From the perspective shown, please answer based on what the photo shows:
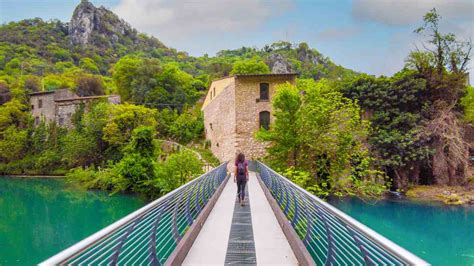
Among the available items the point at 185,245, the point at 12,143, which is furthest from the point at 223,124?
the point at 12,143

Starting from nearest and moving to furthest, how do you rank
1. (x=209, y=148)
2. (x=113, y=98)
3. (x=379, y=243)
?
1. (x=379, y=243)
2. (x=209, y=148)
3. (x=113, y=98)

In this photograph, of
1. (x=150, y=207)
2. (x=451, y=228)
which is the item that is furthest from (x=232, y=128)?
(x=150, y=207)

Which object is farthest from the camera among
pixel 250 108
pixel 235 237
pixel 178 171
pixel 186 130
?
pixel 186 130

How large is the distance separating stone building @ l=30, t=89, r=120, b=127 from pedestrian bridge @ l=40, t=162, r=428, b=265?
1400 inches

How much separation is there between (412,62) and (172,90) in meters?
28.6

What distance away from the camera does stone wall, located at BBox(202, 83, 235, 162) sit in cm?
2342

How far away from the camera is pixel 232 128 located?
2322 cm

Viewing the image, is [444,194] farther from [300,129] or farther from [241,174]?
[241,174]

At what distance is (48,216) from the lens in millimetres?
19156

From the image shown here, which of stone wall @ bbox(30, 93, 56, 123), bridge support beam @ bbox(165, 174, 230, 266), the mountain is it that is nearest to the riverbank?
bridge support beam @ bbox(165, 174, 230, 266)

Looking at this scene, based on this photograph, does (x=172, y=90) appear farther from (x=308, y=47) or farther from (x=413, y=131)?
(x=308, y=47)

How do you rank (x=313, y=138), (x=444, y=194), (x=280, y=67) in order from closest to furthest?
Result: (x=313, y=138) < (x=444, y=194) < (x=280, y=67)

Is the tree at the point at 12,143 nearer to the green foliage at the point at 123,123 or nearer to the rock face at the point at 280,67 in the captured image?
the green foliage at the point at 123,123

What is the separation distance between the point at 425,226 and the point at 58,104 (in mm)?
40249
